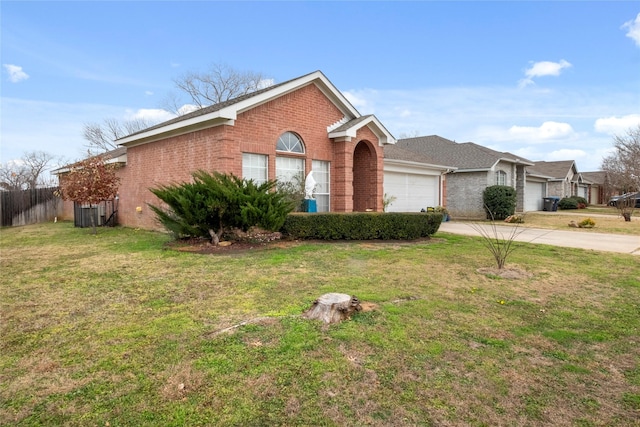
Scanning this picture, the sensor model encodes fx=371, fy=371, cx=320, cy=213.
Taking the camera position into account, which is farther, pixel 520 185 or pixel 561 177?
pixel 561 177

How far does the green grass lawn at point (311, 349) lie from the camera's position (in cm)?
259

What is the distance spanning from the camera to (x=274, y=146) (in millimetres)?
12180

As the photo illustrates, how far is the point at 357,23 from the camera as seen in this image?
14391 millimetres

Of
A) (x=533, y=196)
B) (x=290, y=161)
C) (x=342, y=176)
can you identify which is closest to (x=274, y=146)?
(x=290, y=161)

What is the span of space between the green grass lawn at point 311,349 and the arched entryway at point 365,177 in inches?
334

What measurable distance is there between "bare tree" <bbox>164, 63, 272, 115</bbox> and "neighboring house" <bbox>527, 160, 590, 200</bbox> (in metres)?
27.6

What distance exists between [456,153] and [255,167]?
59.1 ft

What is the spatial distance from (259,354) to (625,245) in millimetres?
12297

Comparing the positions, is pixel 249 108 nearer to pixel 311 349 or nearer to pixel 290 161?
pixel 290 161

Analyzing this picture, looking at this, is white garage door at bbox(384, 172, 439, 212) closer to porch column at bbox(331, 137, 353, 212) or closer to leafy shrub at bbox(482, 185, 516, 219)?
leafy shrub at bbox(482, 185, 516, 219)

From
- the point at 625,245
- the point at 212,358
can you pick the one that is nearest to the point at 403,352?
the point at 212,358

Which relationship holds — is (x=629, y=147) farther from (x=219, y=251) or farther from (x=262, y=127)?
(x=219, y=251)

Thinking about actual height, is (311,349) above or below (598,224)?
below

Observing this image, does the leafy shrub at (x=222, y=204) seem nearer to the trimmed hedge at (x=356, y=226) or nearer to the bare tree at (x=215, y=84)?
the trimmed hedge at (x=356, y=226)
